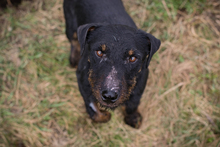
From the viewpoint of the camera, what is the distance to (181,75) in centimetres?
475

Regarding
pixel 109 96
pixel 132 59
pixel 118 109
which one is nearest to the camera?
pixel 109 96

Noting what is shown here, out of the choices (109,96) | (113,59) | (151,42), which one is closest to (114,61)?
(113,59)

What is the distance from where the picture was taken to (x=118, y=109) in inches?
173

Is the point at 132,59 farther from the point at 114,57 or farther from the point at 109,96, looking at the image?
the point at 109,96

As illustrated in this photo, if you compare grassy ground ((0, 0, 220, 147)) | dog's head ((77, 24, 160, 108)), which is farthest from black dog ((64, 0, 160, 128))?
grassy ground ((0, 0, 220, 147))

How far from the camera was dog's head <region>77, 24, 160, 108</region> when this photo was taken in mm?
2525

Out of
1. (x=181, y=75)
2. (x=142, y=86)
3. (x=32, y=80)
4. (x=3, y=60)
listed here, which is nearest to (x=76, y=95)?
(x=32, y=80)

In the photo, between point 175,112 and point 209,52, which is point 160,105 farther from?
point 209,52

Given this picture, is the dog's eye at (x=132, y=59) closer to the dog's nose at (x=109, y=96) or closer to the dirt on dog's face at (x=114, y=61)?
the dirt on dog's face at (x=114, y=61)

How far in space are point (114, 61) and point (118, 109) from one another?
214 centimetres

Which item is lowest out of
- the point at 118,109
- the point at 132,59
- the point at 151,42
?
the point at 118,109

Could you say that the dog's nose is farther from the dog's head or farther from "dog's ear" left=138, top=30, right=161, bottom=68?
"dog's ear" left=138, top=30, right=161, bottom=68

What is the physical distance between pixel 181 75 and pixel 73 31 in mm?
3002

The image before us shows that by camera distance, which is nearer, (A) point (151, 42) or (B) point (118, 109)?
(A) point (151, 42)
